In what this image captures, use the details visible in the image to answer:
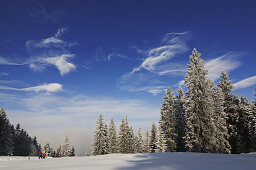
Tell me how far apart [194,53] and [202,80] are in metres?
4.62

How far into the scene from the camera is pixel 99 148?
4431 centimetres

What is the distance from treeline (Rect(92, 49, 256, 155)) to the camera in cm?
2346

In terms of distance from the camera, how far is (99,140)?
44688 millimetres

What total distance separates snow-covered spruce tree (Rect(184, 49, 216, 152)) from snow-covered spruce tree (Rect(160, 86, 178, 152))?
6.00m

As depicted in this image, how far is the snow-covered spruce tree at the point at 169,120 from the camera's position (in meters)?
31.2

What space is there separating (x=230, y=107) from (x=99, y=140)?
32273 millimetres

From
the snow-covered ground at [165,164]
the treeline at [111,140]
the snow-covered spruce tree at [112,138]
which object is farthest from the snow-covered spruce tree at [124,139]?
the snow-covered ground at [165,164]

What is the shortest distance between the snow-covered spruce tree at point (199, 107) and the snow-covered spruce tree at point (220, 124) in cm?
178

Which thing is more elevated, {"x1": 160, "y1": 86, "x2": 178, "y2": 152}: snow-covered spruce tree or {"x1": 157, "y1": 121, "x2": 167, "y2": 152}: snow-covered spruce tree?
{"x1": 160, "y1": 86, "x2": 178, "y2": 152}: snow-covered spruce tree

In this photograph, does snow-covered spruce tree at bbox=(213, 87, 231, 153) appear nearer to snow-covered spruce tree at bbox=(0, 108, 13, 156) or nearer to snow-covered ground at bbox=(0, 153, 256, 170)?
snow-covered ground at bbox=(0, 153, 256, 170)

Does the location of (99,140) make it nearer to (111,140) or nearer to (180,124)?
(111,140)

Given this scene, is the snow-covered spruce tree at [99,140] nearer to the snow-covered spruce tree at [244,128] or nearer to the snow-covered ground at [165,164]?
the snow-covered spruce tree at [244,128]

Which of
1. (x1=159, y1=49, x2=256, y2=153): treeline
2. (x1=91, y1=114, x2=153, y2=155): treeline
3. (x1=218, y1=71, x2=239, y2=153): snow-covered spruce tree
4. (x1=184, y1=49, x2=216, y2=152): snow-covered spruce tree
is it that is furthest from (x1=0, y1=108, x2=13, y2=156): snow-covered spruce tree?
(x1=218, y1=71, x2=239, y2=153): snow-covered spruce tree

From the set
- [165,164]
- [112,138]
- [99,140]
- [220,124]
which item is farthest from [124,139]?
[165,164]
